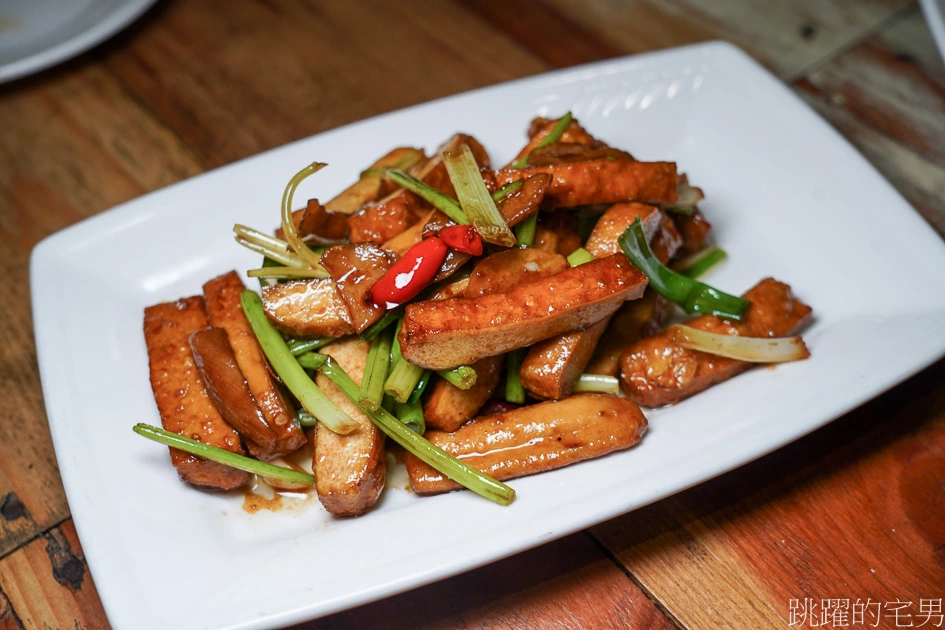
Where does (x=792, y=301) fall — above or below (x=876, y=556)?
above

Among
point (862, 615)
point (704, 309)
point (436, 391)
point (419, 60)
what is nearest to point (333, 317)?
point (436, 391)

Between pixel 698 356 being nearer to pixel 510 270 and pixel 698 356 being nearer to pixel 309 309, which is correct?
pixel 510 270

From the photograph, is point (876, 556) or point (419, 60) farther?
point (419, 60)

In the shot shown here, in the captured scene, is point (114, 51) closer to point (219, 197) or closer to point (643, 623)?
point (219, 197)

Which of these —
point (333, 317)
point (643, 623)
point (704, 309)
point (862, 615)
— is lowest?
point (862, 615)

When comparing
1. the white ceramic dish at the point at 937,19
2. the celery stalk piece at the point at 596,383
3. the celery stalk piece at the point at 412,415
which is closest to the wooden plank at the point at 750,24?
the white ceramic dish at the point at 937,19

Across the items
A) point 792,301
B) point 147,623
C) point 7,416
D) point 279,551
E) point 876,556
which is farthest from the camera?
point 7,416
